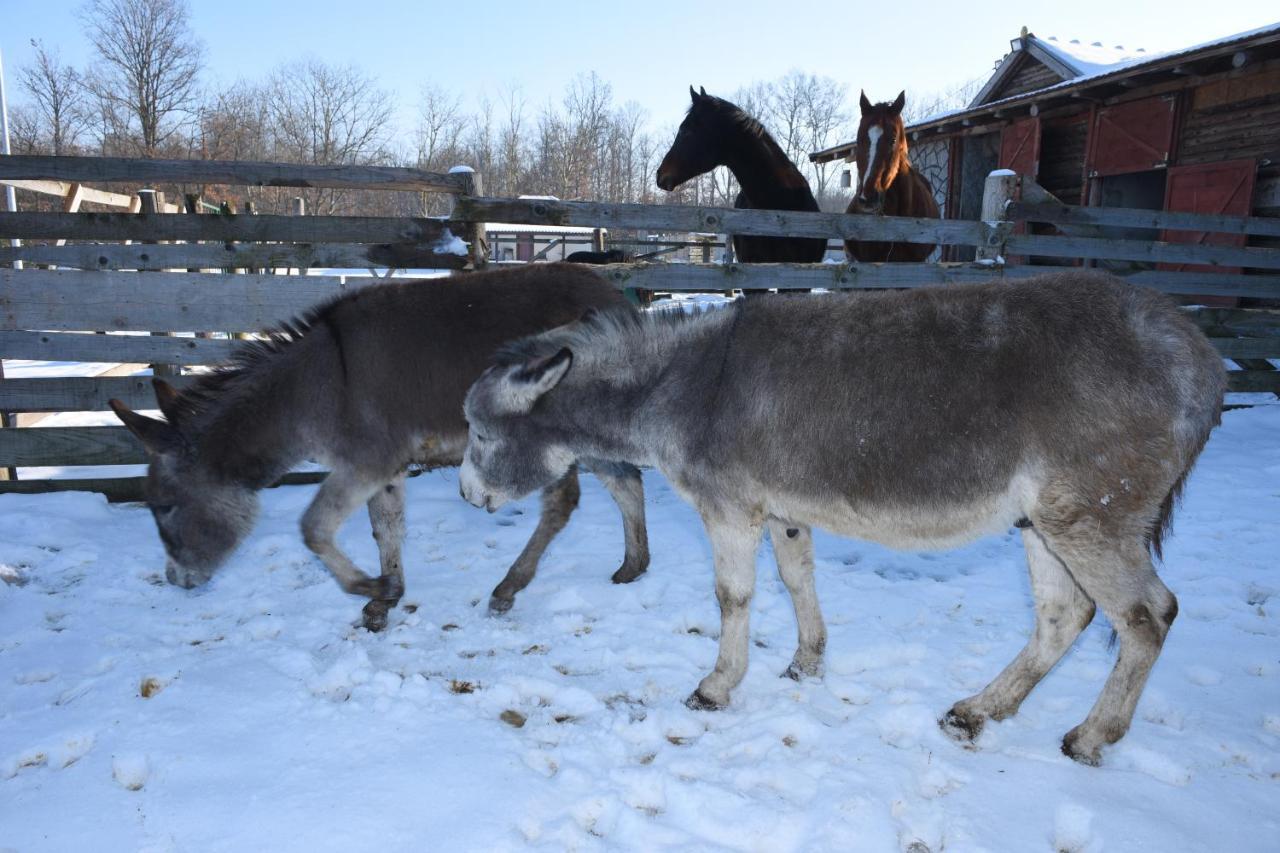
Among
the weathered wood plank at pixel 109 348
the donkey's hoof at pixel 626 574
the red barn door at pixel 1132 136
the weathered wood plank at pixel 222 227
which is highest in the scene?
the red barn door at pixel 1132 136

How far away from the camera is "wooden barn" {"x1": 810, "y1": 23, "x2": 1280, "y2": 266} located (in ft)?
40.4

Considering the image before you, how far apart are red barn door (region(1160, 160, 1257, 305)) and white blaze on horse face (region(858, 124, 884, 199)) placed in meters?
6.93

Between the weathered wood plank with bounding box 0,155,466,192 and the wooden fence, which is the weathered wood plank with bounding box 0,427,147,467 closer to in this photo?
the wooden fence

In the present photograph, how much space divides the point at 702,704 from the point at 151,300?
5.60 meters

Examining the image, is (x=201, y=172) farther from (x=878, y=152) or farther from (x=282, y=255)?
(x=878, y=152)

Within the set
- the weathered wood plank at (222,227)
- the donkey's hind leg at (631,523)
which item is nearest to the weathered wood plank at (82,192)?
the weathered wood plank at (222,227)

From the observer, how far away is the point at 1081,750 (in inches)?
117

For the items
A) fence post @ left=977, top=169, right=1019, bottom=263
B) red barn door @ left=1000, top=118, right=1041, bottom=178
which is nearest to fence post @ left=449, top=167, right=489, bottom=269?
fence post @ left=977, top=169, right=1019, bottom=263

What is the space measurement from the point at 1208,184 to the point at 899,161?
26.7ft

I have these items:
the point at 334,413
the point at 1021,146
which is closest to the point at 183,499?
the point at 334,413

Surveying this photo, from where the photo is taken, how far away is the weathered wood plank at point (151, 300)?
603 centimetres

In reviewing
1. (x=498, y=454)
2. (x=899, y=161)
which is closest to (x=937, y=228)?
(x=899, y=161)

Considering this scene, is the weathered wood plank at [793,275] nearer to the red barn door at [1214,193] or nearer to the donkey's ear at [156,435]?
the donkey's ear at [156,435]

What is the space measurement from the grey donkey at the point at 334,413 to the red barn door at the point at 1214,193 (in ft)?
41.9
